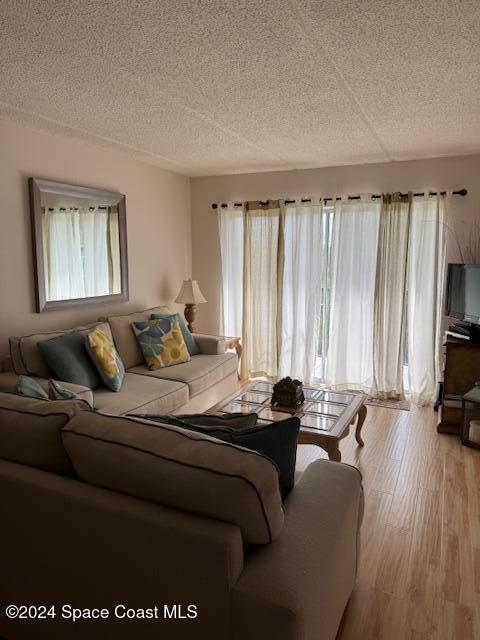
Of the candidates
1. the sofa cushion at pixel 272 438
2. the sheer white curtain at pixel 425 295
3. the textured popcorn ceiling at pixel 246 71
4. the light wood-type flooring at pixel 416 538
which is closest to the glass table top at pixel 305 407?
the light wood-type flooring at pixel 416 538

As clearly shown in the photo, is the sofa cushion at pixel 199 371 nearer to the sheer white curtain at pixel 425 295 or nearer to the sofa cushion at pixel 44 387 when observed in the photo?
the sofa cushion at pixel 44 387

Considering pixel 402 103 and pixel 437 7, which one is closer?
pixel 437 7

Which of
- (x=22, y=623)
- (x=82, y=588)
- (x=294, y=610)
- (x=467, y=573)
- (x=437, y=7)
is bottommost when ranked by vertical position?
(x=467, y=573)

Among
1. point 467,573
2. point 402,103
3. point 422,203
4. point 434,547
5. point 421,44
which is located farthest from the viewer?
point 422,203

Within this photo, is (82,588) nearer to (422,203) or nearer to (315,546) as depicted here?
(315,546)

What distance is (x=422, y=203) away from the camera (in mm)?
4027

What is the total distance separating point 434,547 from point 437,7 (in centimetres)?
237

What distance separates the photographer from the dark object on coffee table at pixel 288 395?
9.56ft

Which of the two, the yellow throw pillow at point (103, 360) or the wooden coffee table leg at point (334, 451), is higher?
the yellow throw pillow at point (103, 360)

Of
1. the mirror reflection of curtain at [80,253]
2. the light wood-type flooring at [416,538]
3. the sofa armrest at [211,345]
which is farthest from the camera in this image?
the sofa armrest at [211,345]

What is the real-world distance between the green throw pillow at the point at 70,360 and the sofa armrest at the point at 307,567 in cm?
195

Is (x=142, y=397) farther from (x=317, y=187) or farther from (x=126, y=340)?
(x=317, y=187)

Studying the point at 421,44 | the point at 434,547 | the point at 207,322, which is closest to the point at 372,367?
the point at 207,322

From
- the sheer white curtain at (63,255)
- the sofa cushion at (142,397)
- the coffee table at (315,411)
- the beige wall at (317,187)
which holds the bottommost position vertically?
the coffee table at (315,411)
